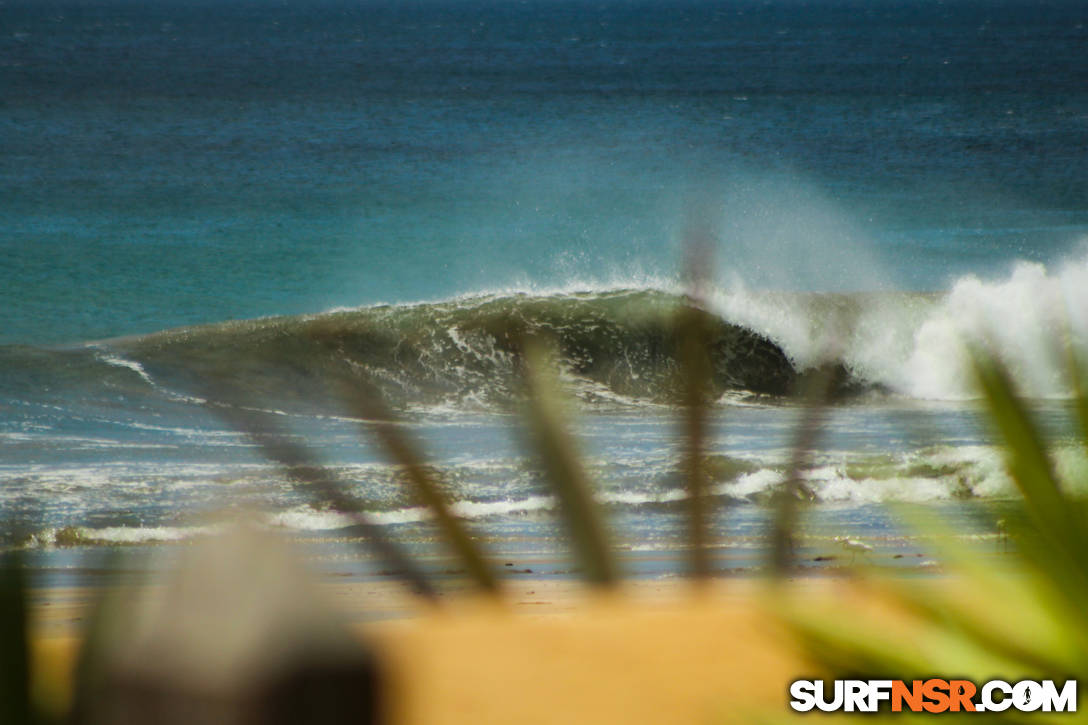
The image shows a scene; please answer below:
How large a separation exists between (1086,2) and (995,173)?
118003mm

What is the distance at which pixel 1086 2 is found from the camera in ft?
441

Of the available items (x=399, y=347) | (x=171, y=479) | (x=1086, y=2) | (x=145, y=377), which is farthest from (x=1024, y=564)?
(x=1086, y=2)

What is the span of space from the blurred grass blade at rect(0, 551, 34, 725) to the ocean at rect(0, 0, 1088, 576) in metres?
0.20

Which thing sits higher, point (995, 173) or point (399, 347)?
point (995, 173)

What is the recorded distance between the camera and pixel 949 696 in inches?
34.4

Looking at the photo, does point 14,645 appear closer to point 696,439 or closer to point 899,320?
point 696,439

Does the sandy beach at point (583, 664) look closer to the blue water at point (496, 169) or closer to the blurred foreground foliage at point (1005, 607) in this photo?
the blurred foreground foliage at point (1005, 607)

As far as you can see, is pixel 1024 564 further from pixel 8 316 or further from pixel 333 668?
pixel 8 316

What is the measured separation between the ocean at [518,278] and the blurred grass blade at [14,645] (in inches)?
7.7

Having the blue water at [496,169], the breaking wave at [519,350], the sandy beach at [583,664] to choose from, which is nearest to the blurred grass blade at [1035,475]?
the sandy beach at [583,664]

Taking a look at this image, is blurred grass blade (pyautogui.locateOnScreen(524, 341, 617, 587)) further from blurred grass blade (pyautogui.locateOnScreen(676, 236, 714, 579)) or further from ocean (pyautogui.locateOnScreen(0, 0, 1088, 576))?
ocean (pyautogui.locateOnScreen(0, 0, 1088, 576))

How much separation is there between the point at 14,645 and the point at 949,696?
0.66 metres

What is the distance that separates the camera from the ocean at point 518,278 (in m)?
7.38

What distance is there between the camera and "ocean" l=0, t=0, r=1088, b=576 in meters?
7.38
